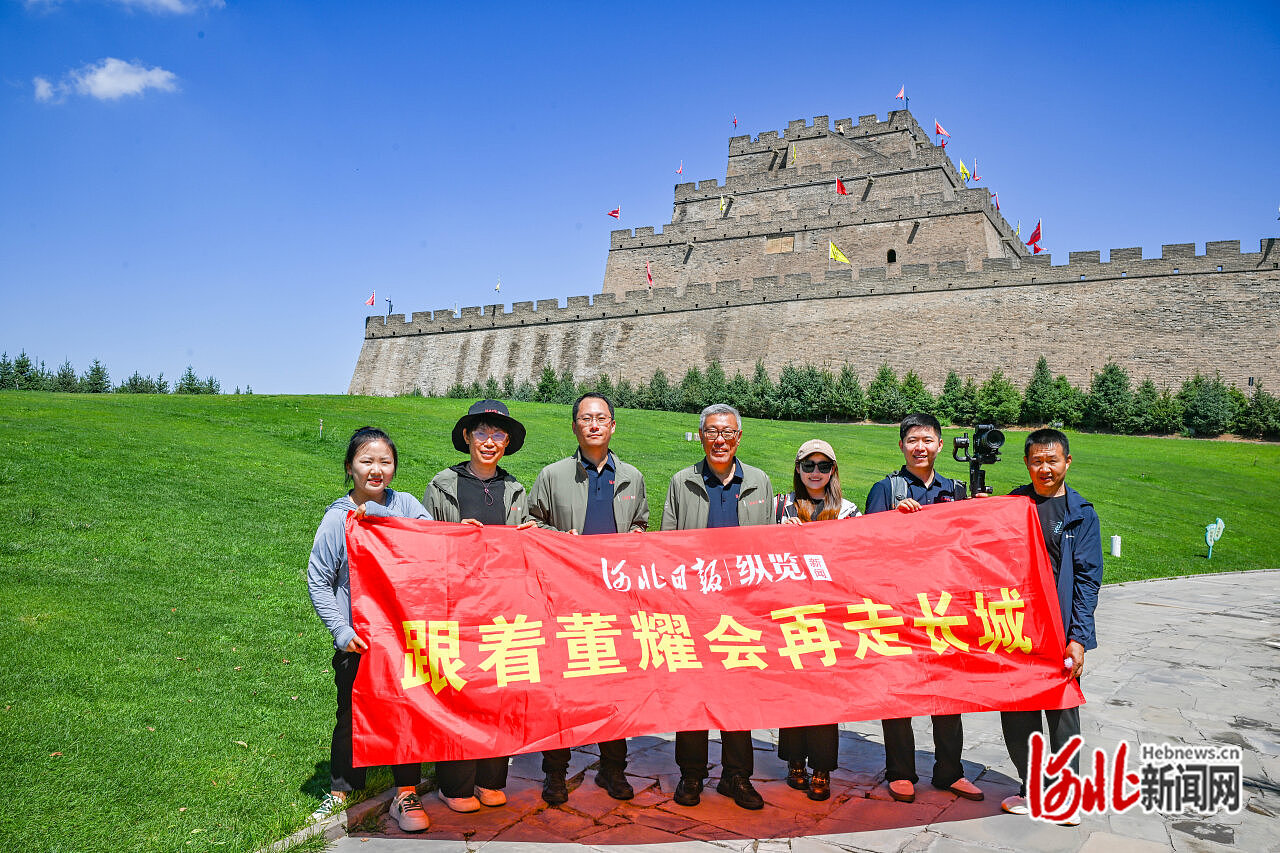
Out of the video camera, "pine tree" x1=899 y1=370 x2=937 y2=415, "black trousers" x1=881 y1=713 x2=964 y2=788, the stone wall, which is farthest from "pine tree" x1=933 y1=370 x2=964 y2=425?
"black trousers" x1=881 y1=713 x2=964 y2=788

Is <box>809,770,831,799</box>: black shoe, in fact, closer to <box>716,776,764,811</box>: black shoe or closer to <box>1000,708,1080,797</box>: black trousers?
<box>716,776,764,811</box>: black shoe

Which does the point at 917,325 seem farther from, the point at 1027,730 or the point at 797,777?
the point at 797,777

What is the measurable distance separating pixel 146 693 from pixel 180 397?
18015 mm

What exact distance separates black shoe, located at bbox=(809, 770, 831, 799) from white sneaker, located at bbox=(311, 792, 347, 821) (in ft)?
7.85

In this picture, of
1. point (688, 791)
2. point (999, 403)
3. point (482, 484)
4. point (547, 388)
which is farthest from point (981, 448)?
point (547, 388)

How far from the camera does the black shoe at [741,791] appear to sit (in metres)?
4.18

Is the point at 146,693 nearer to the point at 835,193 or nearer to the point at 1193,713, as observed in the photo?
the point at 1193,713

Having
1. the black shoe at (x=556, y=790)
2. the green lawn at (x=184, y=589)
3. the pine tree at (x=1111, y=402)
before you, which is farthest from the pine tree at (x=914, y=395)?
the black shoe at (x=556, y=790)

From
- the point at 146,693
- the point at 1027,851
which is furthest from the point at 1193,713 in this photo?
the point at 146,693

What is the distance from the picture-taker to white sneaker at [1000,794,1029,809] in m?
4.14

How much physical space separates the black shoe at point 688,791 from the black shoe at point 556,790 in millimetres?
585

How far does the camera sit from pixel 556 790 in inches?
169

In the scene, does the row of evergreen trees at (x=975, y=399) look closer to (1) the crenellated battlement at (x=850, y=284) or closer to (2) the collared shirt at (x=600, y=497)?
(1) the crenellated battlement at (x=850, y=284)

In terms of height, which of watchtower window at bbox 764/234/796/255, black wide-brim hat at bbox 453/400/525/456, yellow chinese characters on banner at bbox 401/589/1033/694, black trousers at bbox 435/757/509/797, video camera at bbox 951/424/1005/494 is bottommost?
black trousers at bbox 435/757/509/797
